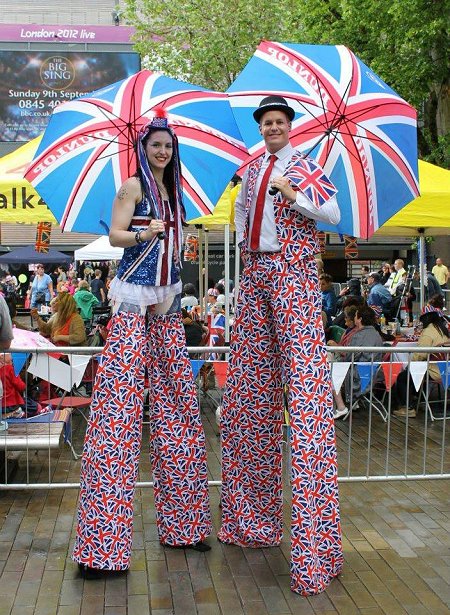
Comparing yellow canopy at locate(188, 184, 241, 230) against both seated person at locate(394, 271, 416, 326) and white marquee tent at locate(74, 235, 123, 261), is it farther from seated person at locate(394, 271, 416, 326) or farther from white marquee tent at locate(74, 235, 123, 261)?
white marquee tent at locate(74, 235, 123, 261)

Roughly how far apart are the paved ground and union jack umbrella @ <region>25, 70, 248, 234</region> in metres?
1.88

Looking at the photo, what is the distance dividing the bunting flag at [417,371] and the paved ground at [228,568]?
820 millimetres

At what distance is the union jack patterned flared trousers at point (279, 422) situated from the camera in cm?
434

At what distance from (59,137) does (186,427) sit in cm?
185

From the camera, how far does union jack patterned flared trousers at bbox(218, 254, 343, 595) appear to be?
4.34 meters

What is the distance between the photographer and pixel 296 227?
175 inches

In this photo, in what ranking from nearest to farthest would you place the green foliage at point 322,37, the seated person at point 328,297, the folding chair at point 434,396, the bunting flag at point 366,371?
the bunting flag at point 366,371 → the folding chair at point 434,396 → the seated person at point 328,297 → the green foliage at point 322,37

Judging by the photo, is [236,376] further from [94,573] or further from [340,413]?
[340,413]

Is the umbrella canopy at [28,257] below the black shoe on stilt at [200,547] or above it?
above

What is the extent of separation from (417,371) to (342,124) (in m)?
2.50

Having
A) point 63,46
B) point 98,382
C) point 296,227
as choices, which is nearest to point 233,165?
point 296,227

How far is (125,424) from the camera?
177 inches

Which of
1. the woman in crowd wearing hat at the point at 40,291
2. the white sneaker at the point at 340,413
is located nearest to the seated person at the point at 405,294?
the white sneaker at the point at 340,413

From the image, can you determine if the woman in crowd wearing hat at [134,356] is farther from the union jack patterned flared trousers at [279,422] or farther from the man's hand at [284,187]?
the man's hand at [284,187]
